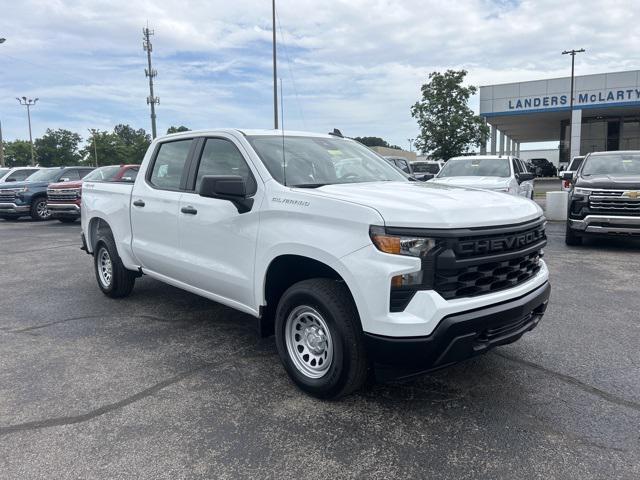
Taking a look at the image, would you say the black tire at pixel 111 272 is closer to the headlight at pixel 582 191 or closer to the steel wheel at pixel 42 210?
the headlight at pixel 582 191

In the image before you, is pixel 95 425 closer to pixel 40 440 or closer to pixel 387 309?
pixel 40 440

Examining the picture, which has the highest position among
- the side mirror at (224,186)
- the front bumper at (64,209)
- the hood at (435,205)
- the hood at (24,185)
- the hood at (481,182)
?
the side mirror at (224,186)

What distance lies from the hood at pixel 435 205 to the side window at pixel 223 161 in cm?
73

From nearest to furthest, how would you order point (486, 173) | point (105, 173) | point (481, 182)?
point (481, 182) < point (486, 173) < point (105, 173)

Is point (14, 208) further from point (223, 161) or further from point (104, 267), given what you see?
point (223, 161)

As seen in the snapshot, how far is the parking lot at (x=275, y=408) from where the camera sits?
282cm

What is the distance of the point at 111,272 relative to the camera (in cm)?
613

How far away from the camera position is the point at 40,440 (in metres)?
3.09

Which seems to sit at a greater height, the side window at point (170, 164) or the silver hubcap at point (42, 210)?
the side window at point (170, 164)

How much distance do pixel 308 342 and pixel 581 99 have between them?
116 feet

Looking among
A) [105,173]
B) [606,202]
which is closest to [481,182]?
[606,202]

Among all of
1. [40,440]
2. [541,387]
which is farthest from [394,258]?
[40,440]

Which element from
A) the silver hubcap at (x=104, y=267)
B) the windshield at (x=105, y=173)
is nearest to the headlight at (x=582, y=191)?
the silver hubcap at (x=104, y=267)

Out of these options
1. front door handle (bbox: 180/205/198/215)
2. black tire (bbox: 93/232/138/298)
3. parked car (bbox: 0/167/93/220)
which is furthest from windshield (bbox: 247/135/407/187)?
parked car (bbox: 0/167/93/220)
